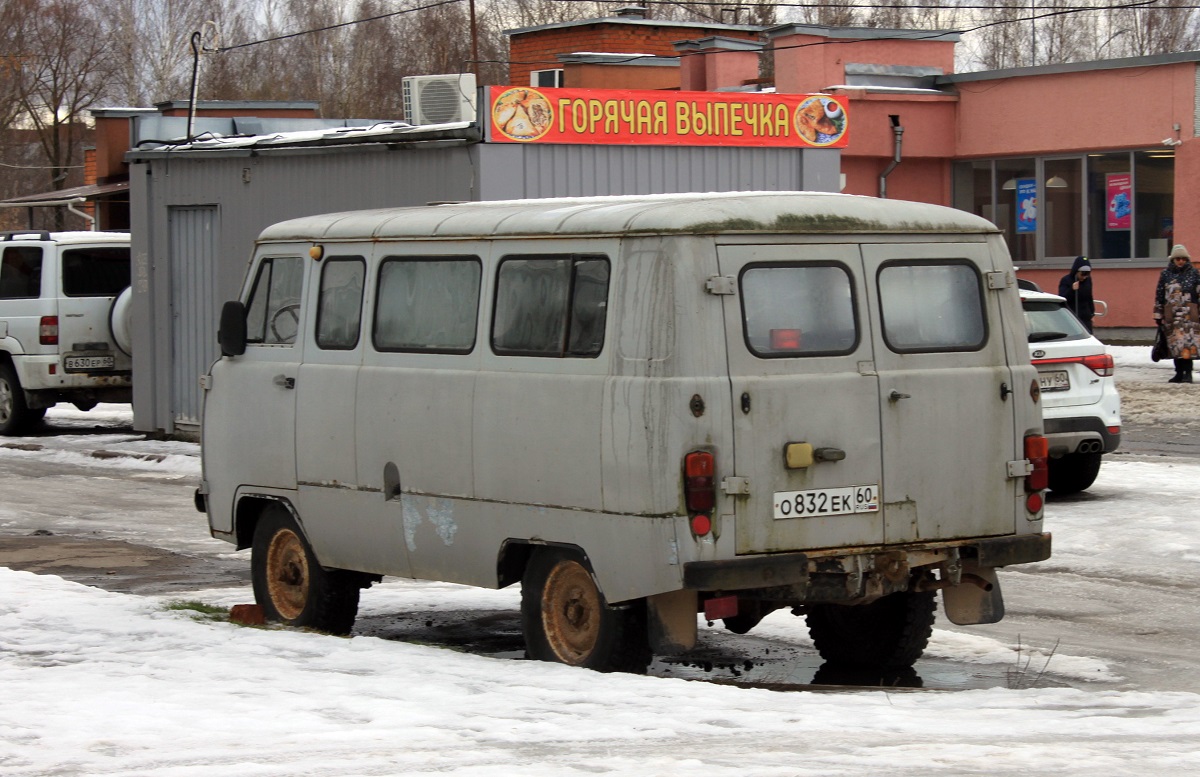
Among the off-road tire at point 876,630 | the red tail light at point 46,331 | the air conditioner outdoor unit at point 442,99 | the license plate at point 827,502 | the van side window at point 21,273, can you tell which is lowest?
the off-road tire at point 876,630

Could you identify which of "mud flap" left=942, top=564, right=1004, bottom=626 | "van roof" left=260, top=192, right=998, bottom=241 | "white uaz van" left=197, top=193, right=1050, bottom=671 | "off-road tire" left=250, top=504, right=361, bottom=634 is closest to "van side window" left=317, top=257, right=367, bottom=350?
"white uaz van" left=197, top=193, right=1050, bottom=671

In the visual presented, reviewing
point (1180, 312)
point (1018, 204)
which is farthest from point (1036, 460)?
point (1018, 204)

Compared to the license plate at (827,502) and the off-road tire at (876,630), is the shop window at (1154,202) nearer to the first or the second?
the off-road tire at (876,630)

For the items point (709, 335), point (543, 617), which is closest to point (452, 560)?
point (543, 617)

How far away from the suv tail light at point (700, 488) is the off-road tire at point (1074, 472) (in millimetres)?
7626

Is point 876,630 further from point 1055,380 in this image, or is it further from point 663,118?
point 663,118

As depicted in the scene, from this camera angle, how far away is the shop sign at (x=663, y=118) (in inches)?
637

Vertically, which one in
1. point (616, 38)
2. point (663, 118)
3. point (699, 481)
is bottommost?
point (699, 481)

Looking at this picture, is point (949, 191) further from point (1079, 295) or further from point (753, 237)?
point (753, 237)

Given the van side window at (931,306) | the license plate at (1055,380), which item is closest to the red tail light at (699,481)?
the van side window at (931,306)

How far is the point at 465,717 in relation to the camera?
6.65 m

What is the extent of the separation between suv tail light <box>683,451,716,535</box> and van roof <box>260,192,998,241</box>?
906 mm

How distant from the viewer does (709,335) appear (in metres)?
7.19

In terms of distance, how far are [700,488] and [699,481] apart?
0.03 meters
